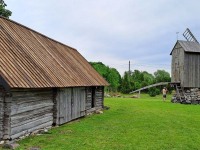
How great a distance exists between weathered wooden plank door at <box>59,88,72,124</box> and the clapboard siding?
23661 mm

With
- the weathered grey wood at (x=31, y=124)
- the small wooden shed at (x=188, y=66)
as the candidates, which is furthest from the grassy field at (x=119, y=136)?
the small wooden shed at (x=188, y=66)

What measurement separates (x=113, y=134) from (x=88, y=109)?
833 cm

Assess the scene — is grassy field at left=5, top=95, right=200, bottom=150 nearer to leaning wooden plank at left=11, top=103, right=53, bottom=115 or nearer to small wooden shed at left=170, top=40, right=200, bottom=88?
leaning wooden plank at left=11, top=103, right=53, bottom=115

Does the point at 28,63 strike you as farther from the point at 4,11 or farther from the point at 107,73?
the point at 107,73

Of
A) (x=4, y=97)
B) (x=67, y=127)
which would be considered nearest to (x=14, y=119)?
(x=4, y=97)

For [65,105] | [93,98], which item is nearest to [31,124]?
[65,105]

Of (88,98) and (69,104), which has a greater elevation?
(88,98)

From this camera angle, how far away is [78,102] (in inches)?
795

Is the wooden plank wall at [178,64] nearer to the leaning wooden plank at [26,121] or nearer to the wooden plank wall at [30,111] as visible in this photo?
the wooden plank wall at [30,111]

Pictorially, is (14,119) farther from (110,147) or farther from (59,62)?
(59,62)

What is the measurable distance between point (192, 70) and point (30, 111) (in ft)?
95.4

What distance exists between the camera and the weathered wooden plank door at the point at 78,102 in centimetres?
1936

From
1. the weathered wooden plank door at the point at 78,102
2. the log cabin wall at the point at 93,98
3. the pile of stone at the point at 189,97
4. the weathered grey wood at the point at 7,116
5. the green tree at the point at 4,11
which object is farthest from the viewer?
the pile of stone at the point at 189,97

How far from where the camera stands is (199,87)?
39.4 meters
